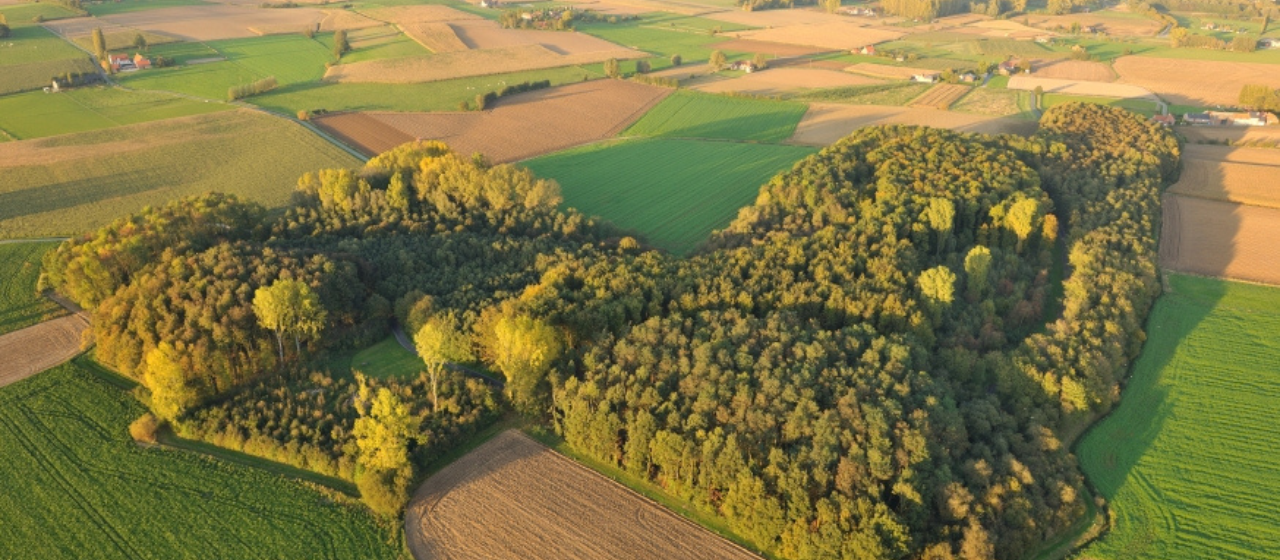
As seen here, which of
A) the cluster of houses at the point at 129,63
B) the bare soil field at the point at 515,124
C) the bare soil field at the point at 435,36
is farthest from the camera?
the bare soil field at the point at 435,36

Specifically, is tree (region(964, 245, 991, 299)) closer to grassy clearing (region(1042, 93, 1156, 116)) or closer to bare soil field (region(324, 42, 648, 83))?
grassy clearing (region(1042, 93, 1156, 116))

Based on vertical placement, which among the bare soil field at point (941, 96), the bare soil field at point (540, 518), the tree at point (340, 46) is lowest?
the bare soil field at point (540, 518)

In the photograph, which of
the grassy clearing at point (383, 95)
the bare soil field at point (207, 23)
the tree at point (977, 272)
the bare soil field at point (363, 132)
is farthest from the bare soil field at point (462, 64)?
the tree at point (977, 272)

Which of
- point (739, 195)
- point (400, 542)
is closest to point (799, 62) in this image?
point (739, 195)

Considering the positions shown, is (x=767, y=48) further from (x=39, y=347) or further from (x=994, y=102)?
(x=39, y=347)

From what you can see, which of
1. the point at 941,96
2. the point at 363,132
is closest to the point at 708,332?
the point at 363,132

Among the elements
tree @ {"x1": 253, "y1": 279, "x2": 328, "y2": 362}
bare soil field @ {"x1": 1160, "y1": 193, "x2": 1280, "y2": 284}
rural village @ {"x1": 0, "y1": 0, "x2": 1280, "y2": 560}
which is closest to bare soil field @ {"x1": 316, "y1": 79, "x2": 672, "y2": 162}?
rural village @ {"x1": 0, "y1": 0, "x2": 1280, "y2": 560}

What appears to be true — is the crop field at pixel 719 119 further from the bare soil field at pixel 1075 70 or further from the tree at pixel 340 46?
the tree at pixel 340 46
